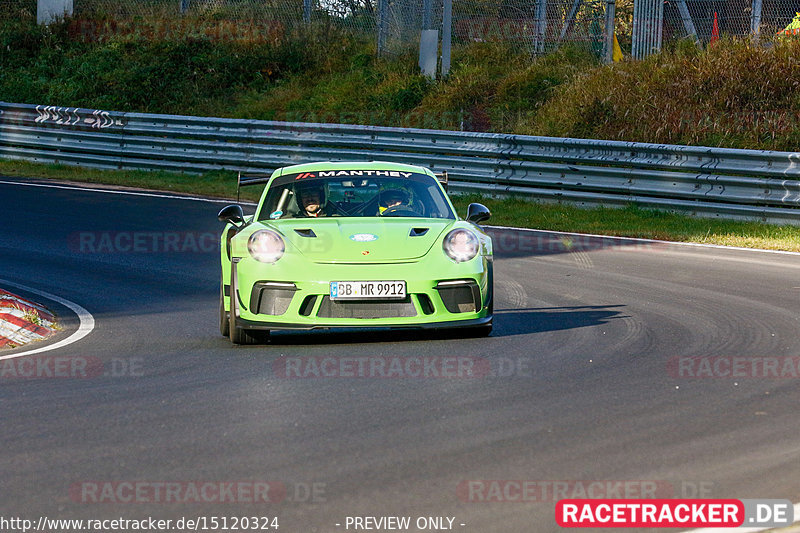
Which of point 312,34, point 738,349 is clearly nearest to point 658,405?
point 738,349

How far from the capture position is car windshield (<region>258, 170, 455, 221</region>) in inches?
362

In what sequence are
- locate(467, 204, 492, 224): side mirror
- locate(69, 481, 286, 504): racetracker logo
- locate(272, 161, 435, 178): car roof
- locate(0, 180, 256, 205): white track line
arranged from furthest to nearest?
locate(0, 180, 256, 205): white track line → locate(272, 161, 435, 178): car roof → locate(467, 204, 492, 224): side mirror → locate(69, 481, 286, 504): racetracker logo

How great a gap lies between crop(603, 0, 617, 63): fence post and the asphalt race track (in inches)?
525

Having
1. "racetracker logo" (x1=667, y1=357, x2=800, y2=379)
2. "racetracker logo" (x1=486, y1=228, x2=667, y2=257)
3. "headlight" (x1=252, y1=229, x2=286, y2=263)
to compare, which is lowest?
"racetracker logo" (x1=486, y1=228, x2=667, y2=257)

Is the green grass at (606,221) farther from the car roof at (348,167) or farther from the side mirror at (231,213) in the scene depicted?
the side mirror at (231,213)

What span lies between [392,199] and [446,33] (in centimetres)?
1656

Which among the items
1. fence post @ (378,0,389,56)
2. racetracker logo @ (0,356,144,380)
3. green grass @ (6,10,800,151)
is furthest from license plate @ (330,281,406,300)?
fence post @ (378,0,389,56)

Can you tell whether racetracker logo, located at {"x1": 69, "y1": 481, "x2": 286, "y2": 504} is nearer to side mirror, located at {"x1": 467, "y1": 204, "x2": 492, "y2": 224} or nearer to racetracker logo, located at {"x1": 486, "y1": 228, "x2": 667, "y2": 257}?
side mirror, located at {"x1": 467, "y1": 204, "x2": 492, "y2": 224}

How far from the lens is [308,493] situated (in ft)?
15.9

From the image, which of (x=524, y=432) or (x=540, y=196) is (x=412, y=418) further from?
(x=540, y=196)

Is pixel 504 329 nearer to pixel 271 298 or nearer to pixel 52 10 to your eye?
pixel 271 298

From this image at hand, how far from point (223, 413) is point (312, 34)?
26.9 m

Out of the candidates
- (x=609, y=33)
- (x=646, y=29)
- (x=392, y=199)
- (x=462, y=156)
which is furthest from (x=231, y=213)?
(x=646, y=29)

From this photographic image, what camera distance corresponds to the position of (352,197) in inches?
368
